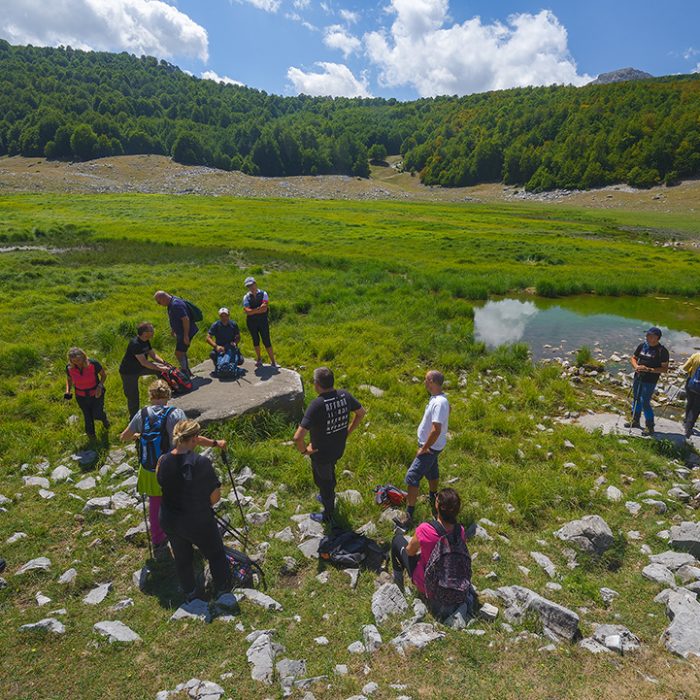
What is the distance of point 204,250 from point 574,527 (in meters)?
32.9

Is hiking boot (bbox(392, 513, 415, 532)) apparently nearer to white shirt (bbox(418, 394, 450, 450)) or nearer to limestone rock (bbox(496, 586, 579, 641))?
white shirt (bbox(418, 394, 450, 450))

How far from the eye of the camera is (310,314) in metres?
18.9

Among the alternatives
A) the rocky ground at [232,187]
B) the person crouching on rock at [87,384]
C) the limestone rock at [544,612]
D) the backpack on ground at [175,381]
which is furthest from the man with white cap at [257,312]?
the rocky ground at [232,187]

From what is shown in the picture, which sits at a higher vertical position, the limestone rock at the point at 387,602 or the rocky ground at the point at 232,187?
the rocky ground at the point at 232,187

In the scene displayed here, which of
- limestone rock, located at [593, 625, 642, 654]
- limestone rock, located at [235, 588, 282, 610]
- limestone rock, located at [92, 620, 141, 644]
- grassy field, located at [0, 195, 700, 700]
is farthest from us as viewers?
limestone rock, located at [235, 588, 282, 610]

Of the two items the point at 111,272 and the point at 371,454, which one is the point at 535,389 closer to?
the point at 371,454

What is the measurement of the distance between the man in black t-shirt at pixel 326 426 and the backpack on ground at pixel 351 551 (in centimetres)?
66

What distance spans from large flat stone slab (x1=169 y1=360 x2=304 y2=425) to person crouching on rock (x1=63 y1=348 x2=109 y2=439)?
1.46 metres

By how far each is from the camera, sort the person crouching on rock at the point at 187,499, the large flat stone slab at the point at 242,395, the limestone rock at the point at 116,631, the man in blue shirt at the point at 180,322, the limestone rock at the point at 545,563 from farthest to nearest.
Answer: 1. the man in blue shirt at the point at 180,322
2. the large flat stone slab at the point at 242,395
3. the limestone rock at the point at 545,563
4. the person crouching on rock at the point at 187,499
5. the limestone rock at the point at 116,631

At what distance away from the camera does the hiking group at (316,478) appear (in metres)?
5.09

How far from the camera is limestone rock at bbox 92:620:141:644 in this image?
4.82m

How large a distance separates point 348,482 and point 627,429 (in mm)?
6834

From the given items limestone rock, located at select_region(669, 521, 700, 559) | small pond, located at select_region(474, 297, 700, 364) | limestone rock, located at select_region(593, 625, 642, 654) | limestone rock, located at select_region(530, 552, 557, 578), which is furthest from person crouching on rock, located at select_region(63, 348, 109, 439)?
small pond, located at select_region(474, 297, 700, 364)

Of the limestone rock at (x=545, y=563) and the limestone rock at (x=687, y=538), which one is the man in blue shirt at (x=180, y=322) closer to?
the limestone rock at (x=545, y=563)
